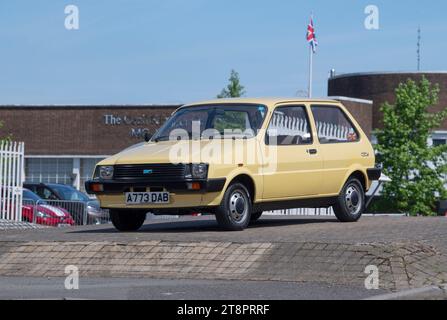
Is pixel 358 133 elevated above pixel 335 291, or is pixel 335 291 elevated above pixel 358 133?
pixel 358 133

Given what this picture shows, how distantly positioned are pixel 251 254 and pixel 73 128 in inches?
2035

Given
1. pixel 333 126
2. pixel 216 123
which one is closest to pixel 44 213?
pixel 333 126

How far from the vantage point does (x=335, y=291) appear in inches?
401

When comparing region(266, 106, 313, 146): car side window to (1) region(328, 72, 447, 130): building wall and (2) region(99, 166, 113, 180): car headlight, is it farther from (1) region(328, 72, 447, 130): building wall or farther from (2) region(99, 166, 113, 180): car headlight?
(1) region(328, 72, 447, 130): building wall

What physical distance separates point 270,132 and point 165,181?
5.89 feet

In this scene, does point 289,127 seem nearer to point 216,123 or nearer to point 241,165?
point 216,123

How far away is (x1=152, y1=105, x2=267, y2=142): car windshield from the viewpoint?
14.5 m

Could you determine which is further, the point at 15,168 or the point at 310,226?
the point at 15,168

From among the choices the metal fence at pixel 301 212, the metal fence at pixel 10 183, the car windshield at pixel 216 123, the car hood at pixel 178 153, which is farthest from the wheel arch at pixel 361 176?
the metal fence at pixel 301 212

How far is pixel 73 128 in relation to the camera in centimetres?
6259

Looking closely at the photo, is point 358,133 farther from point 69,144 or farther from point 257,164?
point 69,144
